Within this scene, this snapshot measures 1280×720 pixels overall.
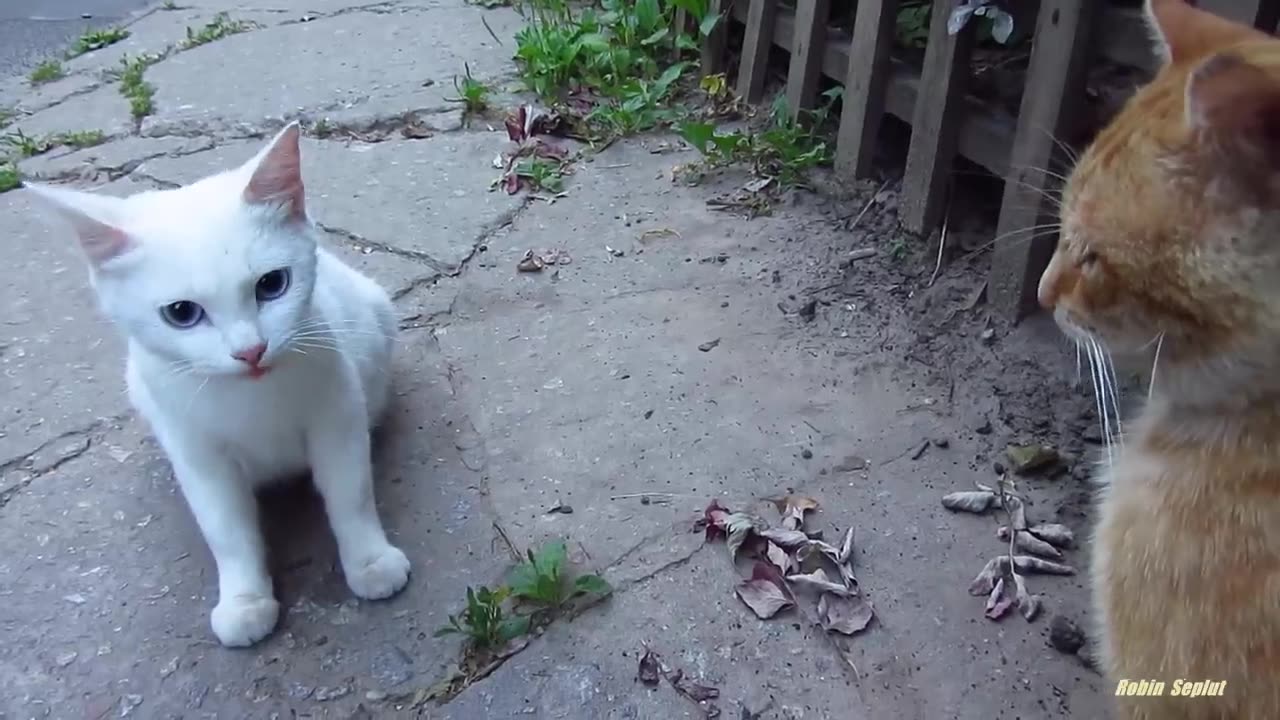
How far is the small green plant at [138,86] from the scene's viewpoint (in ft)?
10.9

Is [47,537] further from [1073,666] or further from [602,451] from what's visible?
[1073,666]

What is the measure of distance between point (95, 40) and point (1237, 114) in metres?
4.57

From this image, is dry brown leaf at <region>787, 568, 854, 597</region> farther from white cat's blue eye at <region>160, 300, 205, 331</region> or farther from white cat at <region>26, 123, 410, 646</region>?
white cat's blue eye at <region>160, 300, 205, 331</region>

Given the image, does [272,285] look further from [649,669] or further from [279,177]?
[649,669]

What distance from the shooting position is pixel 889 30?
2.32 m

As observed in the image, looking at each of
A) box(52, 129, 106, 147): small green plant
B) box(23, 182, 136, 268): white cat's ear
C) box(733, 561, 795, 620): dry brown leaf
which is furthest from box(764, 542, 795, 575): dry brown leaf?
box(52, 129, 106, 147): small green plant

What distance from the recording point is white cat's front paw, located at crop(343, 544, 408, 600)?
1476 mm

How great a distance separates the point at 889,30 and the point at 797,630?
1.53 meters

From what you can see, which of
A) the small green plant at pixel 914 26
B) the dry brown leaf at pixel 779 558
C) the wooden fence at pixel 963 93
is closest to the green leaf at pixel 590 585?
the dry brown leaf at pixel 779 558

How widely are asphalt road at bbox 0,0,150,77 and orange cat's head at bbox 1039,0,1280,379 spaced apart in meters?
4.33

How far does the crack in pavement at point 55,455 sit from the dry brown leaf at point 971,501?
61.5 inches

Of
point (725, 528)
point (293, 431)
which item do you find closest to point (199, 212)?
point (293, 431)

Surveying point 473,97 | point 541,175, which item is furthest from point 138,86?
point 541,175

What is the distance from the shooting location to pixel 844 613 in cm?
143
